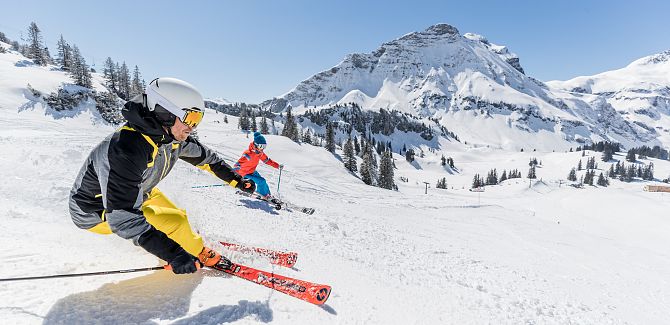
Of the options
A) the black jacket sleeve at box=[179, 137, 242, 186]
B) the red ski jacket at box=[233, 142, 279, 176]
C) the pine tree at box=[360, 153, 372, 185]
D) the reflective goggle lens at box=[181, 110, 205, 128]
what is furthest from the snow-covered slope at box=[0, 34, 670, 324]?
the pine tree at box=[360, 153, 372, 185]

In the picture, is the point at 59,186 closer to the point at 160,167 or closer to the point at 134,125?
the point at 160,167

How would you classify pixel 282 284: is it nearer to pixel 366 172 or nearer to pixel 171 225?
pixel 171 225

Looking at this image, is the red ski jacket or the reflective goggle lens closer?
the reflective goggle lens

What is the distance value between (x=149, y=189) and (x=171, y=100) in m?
1.24

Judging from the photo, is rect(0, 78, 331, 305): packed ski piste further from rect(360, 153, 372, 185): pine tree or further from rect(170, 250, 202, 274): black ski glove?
rect(360, 153, 372, 185): pine tree

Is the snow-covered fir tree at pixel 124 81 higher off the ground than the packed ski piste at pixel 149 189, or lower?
higher

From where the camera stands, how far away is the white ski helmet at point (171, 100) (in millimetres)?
3510

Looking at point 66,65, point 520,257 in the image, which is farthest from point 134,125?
point 66,65

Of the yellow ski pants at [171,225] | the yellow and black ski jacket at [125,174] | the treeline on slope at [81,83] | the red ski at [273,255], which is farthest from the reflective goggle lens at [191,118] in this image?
the treeline on slope at [81,83]

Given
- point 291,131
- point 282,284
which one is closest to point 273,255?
point 282,284

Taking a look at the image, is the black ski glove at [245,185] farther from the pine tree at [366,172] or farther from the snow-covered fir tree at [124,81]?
the snow-covered fir tree at [124,81]

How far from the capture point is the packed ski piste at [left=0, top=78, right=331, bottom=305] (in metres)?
3.15

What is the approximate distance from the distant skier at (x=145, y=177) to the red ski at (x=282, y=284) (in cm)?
22

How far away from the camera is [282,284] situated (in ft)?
13.2
